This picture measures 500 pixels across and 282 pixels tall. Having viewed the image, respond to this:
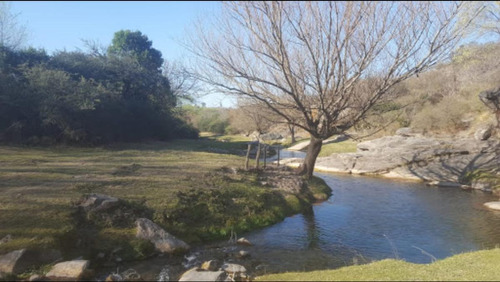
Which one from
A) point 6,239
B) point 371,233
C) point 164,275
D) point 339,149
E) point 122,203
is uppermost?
point 339,149

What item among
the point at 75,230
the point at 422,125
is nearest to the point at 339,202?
the point at 75,230

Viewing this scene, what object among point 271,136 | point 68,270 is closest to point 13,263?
point 68,270

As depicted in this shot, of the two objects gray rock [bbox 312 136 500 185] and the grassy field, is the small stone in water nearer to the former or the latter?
the grassy field

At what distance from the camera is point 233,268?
9156 mm

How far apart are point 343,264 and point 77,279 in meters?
7.37

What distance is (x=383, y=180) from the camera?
2748 centimetres

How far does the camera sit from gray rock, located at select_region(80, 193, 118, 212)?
11.2m

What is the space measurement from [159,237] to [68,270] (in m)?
2.80

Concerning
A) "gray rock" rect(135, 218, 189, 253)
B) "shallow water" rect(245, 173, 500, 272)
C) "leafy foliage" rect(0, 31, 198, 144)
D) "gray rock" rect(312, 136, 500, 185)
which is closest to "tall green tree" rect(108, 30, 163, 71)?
"leafy foliage" rect(0, 31, 198, 144)

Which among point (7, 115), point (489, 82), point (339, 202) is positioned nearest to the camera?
point (339, 202)

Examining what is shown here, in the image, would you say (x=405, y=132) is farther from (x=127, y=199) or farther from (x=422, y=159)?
(x=127, y=199)

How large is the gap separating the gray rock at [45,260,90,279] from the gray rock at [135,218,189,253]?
2.18m

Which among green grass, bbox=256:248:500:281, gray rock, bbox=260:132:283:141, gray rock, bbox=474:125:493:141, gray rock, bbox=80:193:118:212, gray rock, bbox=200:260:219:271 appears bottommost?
gray rock, bbox=200:260:219:271

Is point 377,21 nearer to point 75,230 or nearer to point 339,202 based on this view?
point 339,202
